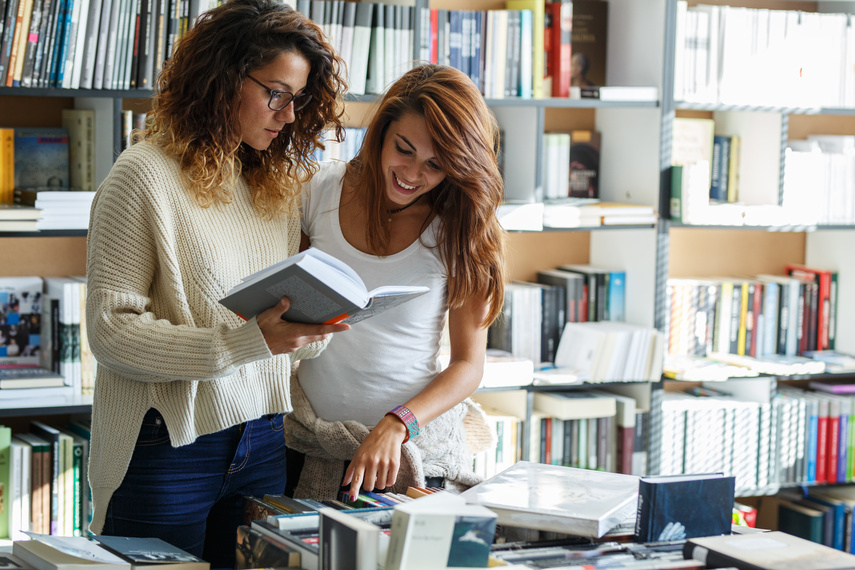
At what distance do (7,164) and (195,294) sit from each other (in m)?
1.26

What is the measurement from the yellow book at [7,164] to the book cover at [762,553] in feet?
6.43

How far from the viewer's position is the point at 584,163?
10.2 feet

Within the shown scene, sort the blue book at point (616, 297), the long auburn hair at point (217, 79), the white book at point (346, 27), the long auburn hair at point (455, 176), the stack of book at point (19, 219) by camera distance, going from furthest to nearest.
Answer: the blue book at point (616, 297), the white book at point (346, 27), the stack of book at point (19, 219), the long auburn hair at point (455, 176), the long auburn hair at point (217, 79)

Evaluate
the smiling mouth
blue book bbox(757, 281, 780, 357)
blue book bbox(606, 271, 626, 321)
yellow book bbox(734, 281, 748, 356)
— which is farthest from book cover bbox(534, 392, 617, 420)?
the smiling mouth

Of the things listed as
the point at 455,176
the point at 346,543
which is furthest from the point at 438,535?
the point at 455,176

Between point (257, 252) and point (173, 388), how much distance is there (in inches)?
10.7

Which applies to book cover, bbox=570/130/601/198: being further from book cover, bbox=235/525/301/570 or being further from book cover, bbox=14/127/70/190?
book cover, bbox=235/525/301/570

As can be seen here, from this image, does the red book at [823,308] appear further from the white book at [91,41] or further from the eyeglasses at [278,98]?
the white book at [91,41]

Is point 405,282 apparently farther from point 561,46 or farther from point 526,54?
point 561,46

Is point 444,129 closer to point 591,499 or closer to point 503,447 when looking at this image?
point 591,499

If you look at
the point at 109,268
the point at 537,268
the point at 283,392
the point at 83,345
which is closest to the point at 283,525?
the point at 283,392

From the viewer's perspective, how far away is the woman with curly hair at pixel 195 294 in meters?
1.41

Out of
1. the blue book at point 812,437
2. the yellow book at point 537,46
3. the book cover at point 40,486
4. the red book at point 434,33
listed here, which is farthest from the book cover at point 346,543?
the blue book at point 812,437

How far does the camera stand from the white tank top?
1744 millimetres
